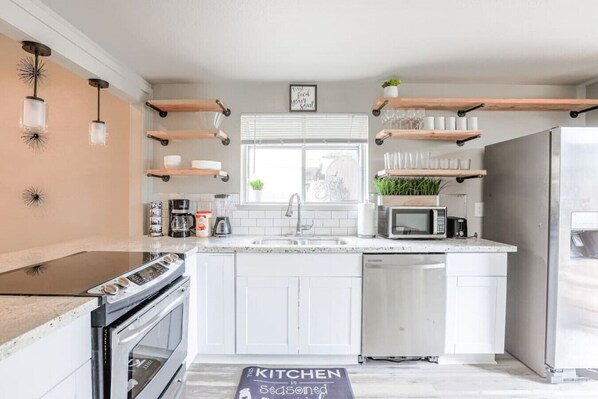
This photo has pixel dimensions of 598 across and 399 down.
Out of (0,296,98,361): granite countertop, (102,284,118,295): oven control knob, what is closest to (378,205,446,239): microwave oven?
(102,284,118,295): oven control knob

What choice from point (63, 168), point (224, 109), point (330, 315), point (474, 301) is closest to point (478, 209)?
point (474, 301)

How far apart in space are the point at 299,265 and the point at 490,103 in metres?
2.02

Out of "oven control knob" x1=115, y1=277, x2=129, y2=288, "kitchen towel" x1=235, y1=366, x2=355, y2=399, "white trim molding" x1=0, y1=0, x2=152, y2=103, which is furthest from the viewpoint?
"kitchen towel" x1=235, y1=366, x2=355, y2=399

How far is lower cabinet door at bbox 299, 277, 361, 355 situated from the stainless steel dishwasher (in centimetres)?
7

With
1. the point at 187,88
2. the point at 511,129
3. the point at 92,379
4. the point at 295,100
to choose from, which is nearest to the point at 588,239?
the point at 511,129

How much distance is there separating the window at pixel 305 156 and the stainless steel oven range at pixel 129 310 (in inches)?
50.1

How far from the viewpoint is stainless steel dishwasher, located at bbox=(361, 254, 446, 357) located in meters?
2.24

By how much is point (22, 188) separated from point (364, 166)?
128 inches

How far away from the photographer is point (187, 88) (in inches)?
116

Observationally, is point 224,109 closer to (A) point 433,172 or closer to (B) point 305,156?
(B) point 305,156

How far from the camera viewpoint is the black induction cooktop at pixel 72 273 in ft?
3.91

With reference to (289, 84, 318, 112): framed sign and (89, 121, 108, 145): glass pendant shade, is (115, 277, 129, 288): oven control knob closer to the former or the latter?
(89, 121, 108, 145): glass pendant shade

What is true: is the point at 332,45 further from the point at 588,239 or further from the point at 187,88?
the point at 588,239

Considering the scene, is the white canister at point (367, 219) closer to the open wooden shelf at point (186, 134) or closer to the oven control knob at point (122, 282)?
the open wooden shelf at point (186, 134)
